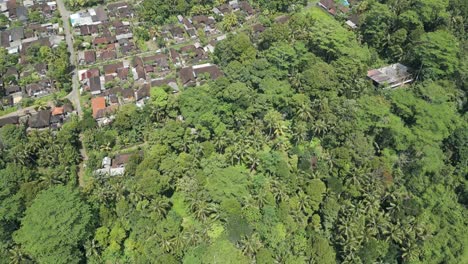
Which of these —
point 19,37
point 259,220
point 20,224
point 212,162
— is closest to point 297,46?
point 212,162

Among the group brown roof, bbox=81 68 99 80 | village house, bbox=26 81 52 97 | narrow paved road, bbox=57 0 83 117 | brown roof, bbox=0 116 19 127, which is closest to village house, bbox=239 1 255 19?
brown roof, bbox=81 68 99 80

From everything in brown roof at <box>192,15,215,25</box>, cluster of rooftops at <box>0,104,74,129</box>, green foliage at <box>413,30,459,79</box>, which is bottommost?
cluster of rooftops at <box>0,104,74,129</box>

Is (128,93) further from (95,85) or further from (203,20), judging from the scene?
(203,20)

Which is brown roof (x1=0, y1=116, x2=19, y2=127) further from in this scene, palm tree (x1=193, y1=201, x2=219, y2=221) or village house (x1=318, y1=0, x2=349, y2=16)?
village house (x1=318, y1=0, x2=349, y2=16)

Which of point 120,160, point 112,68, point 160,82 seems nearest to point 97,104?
point 112,68

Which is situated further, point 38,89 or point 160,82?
point 160,82

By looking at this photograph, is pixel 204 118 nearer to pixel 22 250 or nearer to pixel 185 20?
pixel 22 250

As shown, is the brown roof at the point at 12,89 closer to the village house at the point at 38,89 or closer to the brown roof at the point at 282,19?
the village house at the point at 38,89
